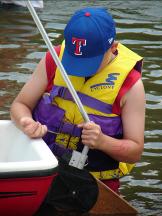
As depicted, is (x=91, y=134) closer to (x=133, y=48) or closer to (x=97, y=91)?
(x=97, y=91)

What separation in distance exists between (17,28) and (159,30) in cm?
169

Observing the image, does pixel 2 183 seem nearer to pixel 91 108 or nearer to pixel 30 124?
pixel 30 124

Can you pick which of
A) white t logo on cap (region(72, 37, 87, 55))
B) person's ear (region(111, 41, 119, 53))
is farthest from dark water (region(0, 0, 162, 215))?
white t logo on cap (region(72, 37, 87, 55))

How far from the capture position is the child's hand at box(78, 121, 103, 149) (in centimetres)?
354

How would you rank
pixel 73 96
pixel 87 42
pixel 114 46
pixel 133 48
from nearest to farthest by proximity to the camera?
pixel 73 96 < pixel 87 42 < pixel 114 46 < pixel 133 48

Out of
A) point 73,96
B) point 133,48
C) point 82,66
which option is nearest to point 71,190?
point 73,96

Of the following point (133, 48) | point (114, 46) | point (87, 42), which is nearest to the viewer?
point (87, 42)

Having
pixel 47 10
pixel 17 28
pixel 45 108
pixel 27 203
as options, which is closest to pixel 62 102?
pixel 45 108

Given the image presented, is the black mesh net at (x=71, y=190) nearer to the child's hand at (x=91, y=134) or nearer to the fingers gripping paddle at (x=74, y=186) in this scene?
the fingers gripping paddle at (x=74, y=186)

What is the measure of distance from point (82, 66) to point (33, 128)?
1.27 feet

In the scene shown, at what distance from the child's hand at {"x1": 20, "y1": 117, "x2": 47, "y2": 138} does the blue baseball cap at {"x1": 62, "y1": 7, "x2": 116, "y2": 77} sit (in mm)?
298

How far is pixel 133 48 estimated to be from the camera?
7.96 meters

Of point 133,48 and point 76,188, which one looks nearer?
point 76,188

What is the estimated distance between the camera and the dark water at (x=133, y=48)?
4.64 m
